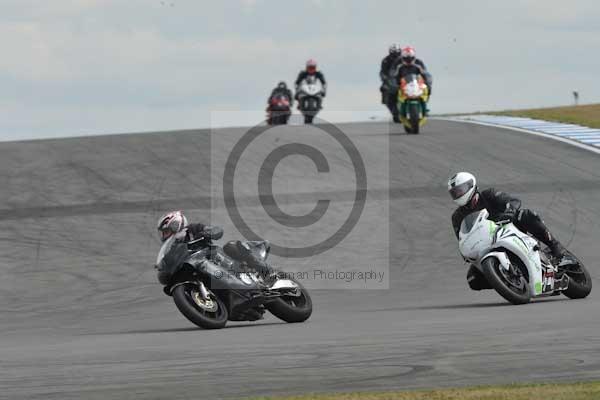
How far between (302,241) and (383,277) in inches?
109

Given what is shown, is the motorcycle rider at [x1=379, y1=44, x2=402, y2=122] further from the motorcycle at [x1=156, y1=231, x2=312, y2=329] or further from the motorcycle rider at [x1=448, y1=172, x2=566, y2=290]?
the motorcycle at [x1=156, y1=231, x2=312, y2=329]

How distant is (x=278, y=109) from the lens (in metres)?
42.7

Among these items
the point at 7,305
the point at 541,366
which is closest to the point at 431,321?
the point at 541,366


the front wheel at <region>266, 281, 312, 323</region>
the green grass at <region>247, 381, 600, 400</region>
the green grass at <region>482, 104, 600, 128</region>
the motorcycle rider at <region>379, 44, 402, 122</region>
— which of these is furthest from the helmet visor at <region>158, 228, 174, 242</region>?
the green grass at <region>482, 104, 600, 128</region>

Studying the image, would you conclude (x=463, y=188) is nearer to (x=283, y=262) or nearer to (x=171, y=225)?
(x=171, y=225)

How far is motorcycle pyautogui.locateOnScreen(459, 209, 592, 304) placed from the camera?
1309cm

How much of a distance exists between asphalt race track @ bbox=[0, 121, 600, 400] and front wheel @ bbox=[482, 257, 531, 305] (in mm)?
368

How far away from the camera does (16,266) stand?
752 inches

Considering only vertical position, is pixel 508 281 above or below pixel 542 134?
below

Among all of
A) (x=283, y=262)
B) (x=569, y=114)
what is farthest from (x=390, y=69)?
(x=283, y=262)

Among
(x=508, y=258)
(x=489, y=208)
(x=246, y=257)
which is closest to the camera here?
(x=246, y=257)

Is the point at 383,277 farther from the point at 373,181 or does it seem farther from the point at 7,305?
the point at 373,181

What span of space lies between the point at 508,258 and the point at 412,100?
17645 millimetres

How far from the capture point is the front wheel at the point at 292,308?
13.0 metres
